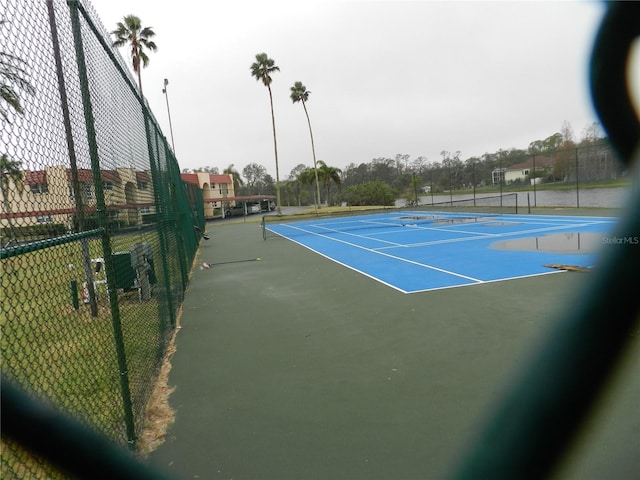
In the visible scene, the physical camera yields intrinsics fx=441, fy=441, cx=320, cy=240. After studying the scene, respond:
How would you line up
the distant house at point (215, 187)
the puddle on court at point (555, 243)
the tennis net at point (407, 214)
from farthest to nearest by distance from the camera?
the distant house at point (215, 187), the tennis net at point (407, 214), the puddle on court at point (555, 243)

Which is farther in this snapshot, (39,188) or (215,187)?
(215,187)

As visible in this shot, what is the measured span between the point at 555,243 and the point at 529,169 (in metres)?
18.7

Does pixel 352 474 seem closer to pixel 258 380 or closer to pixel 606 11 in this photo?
pixel 258 380

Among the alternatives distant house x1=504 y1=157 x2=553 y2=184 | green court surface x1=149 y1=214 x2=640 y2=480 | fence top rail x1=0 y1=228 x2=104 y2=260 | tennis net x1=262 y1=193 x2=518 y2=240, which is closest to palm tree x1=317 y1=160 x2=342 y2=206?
tennis net x1=262 y1=193 x2=518 y2=240

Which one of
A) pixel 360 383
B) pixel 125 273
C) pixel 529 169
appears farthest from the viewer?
pixel 529 169

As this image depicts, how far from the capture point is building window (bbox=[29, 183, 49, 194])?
2273 millimetres

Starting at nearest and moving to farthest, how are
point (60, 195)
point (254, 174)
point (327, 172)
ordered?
point (60, 195)
point (327, 172)
point (254, 174)

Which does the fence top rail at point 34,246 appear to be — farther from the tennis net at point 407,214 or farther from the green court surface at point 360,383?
the tennis net at point 407,214

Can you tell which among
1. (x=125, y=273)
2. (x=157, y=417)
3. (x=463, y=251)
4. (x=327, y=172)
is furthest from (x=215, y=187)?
(x=157, y=417)

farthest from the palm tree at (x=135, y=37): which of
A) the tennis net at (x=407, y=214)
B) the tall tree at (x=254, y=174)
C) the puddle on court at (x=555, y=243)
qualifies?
the tall tree at (x=254, y=174)

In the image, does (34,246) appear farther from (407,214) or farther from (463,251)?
(407,214)

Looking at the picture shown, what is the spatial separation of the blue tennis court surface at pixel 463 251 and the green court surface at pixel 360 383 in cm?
104

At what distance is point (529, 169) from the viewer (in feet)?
95.3

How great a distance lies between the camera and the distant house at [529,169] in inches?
1096
